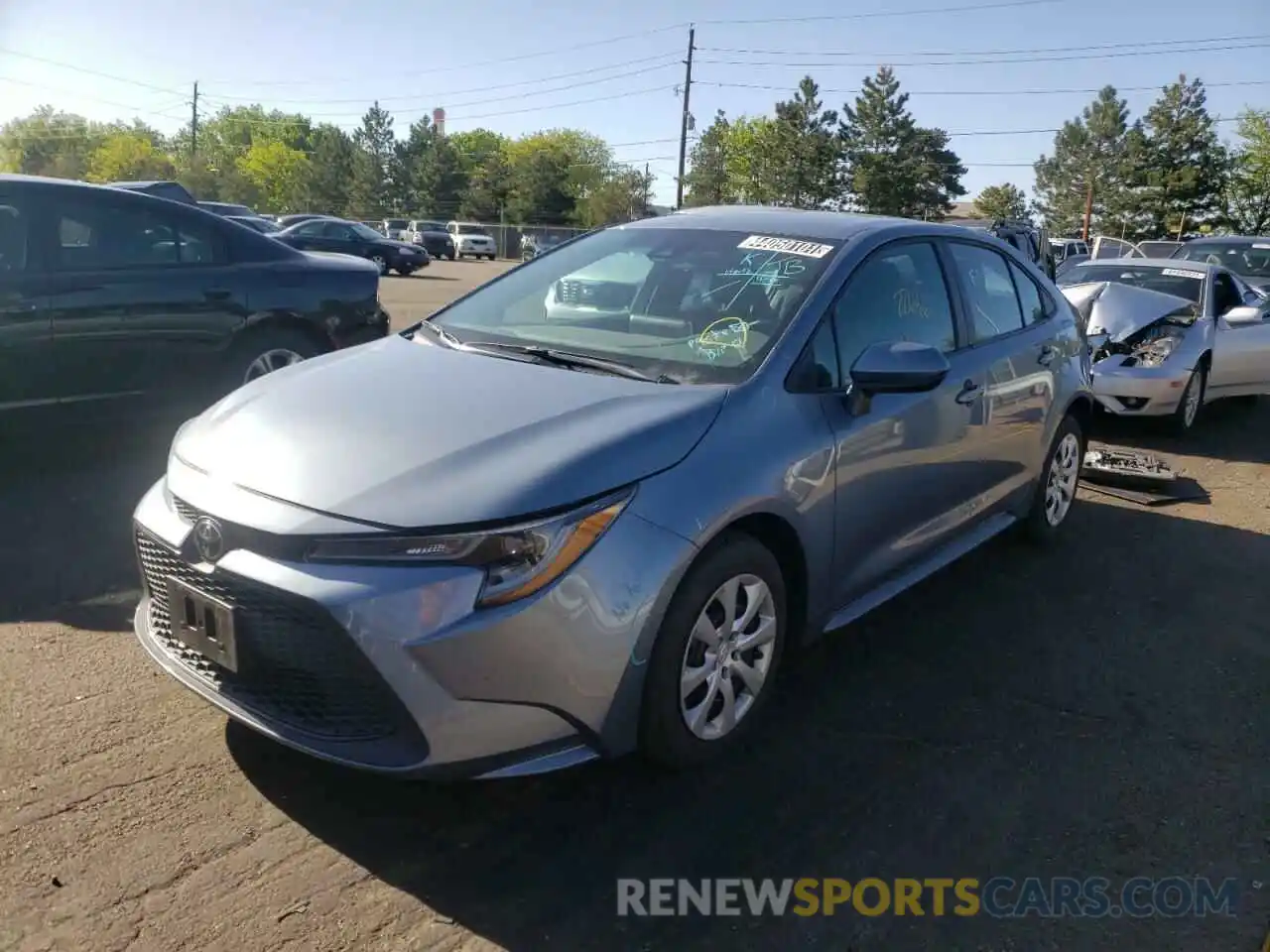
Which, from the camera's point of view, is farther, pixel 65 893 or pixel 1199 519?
pixel 1199 519

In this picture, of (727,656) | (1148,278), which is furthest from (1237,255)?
(727,656)

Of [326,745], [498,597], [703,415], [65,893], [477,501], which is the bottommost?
[65,893]

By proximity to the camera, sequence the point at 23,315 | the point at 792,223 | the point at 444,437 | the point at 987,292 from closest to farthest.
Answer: the point at 444,437 < the point at 792,223 < the point at 987,292 < the point at 23,315

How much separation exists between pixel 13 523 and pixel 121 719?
2.19 meters

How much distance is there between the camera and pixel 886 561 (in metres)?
3.69

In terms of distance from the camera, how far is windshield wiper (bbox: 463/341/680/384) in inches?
126

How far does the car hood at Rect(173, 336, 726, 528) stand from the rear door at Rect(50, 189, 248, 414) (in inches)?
101

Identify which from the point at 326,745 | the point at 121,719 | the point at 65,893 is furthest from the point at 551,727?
the point at 121,719

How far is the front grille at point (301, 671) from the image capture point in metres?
2.36

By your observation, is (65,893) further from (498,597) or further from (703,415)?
(703,415)

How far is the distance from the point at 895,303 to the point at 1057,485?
79.4 inches

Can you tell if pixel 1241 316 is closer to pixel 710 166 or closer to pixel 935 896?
pixel 935 896

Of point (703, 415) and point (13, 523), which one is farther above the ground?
point (703, 415)

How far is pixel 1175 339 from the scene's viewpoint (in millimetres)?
8375
